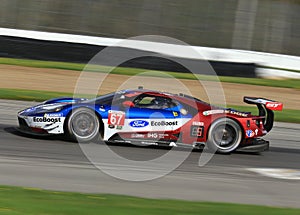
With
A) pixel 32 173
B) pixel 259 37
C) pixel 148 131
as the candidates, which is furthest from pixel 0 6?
pixel 32 173

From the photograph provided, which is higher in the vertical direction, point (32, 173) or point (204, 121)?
point (204, 121)

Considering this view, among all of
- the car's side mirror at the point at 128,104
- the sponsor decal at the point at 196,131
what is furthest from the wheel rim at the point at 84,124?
the sponsor decal at the point at 196,131

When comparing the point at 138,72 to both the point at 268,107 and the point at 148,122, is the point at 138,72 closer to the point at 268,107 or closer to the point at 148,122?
the point at 268,107

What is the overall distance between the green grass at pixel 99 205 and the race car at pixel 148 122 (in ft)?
10.0

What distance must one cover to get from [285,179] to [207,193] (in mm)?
1921

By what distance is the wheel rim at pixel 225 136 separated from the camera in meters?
10.6

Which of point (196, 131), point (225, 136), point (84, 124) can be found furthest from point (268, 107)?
point (84, 124)

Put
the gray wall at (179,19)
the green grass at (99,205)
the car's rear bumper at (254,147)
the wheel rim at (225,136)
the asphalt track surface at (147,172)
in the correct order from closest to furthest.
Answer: the green grass at (99,205)
the asphalt track surface at (147,172)
the wheel rim at (225,136)
the car's rear bumper at (254,147)
the gray wall at (179,19)

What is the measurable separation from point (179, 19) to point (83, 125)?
13351 mm

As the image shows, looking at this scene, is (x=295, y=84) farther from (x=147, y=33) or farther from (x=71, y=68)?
(x=71, y=68)

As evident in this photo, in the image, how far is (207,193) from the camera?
805 centimetres

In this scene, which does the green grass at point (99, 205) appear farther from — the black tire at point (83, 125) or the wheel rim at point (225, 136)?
the wheel rim at point (225, 136)

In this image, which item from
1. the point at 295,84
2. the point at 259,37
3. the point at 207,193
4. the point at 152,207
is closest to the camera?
the point at 152,207

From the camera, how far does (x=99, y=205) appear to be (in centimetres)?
661
